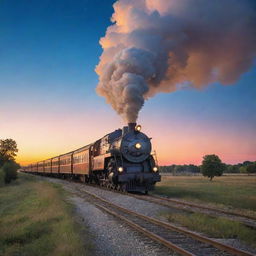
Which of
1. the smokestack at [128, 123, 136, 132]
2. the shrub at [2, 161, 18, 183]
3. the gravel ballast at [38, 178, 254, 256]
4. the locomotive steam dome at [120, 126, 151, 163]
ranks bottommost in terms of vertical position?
the gravel ballast at [38, 178, 254, 256]

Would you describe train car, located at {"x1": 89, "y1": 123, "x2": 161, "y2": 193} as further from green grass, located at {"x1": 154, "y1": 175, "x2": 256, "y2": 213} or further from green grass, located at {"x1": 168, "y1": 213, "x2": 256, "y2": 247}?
green grass, located at {"x1": 168, "y1": 213, "x2": 256, "y2": 247}

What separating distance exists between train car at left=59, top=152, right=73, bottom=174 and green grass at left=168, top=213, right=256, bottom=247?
81.0ft

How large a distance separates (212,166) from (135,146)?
115 feet

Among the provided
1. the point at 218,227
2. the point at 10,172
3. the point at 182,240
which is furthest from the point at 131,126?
the point at 10,172

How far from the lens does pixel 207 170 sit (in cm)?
4944

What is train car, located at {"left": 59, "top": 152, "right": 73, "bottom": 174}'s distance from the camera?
32.7 metres

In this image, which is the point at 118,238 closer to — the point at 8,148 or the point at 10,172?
the point at 10,172

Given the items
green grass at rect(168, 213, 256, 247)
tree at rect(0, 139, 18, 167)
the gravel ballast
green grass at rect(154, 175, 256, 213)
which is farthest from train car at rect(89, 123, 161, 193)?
tree at rect(0, 139, 18, 167)

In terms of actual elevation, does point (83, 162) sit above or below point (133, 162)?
above

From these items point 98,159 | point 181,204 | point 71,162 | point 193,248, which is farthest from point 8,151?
point 193,248

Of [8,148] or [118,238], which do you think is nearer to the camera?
[118,238]

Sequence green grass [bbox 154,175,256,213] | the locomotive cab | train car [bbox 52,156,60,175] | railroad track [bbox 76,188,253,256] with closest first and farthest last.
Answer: railroad track [bbox 76,188,253,256] → green grass [bbox 154,175,256,213] → the locomotive cab → train car [bbox 52,156,60,175]

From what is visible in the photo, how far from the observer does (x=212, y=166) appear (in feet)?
162

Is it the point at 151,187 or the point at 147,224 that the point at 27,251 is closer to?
the point at 147,224
